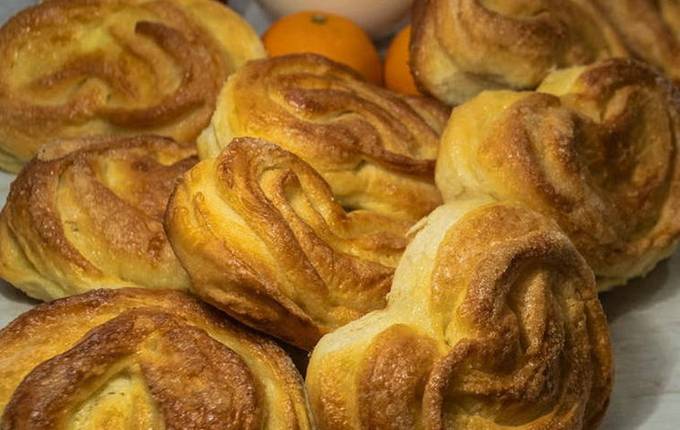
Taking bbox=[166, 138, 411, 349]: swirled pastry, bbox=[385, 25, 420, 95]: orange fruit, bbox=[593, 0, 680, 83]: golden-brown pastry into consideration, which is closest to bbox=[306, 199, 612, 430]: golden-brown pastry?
bbox=[166, 138, 411, 349]: swirled pastry

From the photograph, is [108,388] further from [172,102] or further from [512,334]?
[172,102]

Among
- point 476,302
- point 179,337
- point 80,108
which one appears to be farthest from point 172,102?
point 476,302

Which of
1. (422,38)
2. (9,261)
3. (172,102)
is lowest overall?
(9,261)

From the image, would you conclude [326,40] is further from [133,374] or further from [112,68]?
[133,374]

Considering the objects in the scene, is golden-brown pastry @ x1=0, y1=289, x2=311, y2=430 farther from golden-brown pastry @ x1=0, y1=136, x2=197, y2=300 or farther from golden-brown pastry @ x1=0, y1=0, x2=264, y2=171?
golden-brown pastry @ x1=0, y1=0, x2=264, y2=171

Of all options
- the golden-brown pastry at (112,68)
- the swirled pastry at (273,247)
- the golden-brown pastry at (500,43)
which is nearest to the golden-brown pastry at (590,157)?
the golden-brown pastry at (500,43)
